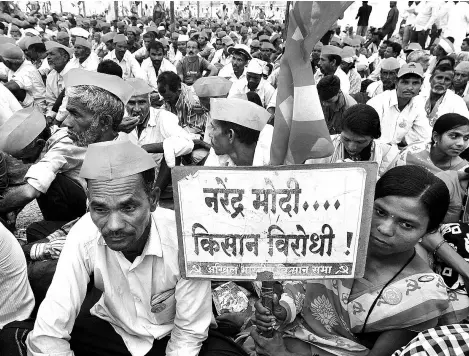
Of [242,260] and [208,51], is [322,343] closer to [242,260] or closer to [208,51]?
[242,260]

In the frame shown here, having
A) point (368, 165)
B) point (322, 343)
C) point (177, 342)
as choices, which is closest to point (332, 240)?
point (368, 165)

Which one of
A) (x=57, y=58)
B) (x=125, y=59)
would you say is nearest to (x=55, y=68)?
(x=57, y=58)

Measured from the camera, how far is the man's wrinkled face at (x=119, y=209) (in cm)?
175

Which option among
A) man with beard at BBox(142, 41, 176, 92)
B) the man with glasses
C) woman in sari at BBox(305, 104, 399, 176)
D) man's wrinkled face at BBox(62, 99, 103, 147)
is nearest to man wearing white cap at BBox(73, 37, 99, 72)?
man with beard at BBox(142, 41, 176, 92)

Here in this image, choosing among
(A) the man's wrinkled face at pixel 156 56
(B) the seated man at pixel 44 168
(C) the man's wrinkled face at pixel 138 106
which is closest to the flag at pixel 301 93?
(B) the seated man at pixel 44 168

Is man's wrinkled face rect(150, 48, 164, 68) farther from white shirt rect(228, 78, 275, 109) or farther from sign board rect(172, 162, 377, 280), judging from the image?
sign board rect(172, 162, 377, 280)

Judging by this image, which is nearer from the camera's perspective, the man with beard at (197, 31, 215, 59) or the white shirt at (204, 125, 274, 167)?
the white shirt at (204, 125, 274, 167)

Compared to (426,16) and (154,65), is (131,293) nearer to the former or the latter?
(154,65)

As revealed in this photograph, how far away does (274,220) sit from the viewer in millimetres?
1641

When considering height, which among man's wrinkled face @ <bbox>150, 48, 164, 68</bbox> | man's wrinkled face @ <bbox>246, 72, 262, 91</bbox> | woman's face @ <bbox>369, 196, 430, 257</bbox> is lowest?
man's wrinkled face @ <bbox>246, 72, 262, 91</bbox>

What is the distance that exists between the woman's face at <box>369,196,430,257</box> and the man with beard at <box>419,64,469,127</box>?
3898 mm

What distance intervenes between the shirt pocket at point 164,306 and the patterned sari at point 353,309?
496 mm

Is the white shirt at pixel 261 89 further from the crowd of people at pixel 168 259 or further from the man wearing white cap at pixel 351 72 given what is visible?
the crowd of people at pixel 168 259

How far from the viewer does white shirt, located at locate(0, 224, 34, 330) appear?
6.75ft
